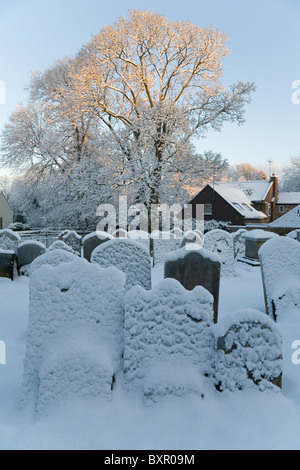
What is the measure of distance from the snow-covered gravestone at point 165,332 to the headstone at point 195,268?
2510mm

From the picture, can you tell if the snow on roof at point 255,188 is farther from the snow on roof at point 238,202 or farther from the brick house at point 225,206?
the snow on roof at point 238,202

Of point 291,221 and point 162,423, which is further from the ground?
point 291,221

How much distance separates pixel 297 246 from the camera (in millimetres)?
6086

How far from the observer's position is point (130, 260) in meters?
5.86

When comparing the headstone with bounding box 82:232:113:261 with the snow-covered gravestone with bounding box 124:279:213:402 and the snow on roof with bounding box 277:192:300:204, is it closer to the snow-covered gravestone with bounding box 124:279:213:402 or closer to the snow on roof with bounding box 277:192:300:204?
the snow-covered gravestone with bounding box 124:279:213:402

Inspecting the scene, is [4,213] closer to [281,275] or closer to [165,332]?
[281,275]

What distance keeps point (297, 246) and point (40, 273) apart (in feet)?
15.9

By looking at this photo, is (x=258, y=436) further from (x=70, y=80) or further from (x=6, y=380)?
(x=70, y=80)

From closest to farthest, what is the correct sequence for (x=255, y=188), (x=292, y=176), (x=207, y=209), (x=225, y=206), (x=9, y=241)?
(x=9, y=241) → (x=225, y=206) → (x=207, y=209) → (x=255, y=188) → (x=292, y=176)

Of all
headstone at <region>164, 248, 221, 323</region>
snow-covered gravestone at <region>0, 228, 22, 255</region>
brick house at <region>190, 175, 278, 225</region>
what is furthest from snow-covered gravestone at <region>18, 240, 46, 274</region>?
brick house at <region>190, 175, 278, 225</region>

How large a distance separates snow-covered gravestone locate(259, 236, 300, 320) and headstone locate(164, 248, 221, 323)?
3.12 ft

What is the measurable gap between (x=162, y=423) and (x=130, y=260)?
327 cm

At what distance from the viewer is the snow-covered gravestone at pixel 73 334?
313 centimetres

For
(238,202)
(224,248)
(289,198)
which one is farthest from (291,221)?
(289,198)
